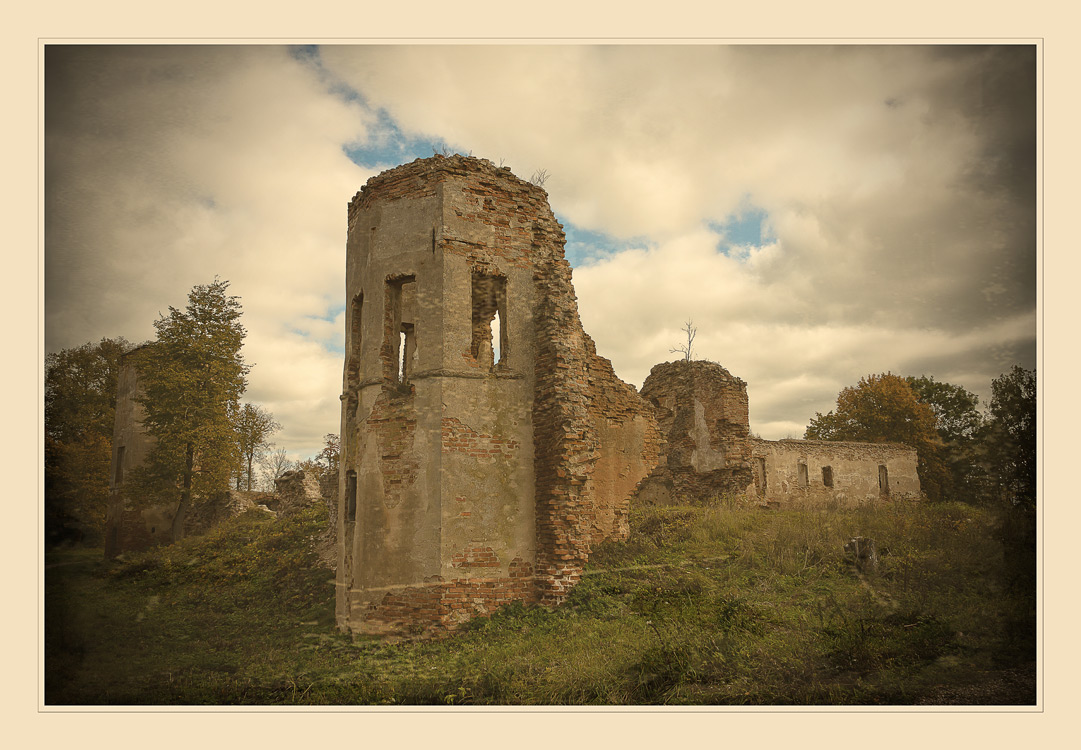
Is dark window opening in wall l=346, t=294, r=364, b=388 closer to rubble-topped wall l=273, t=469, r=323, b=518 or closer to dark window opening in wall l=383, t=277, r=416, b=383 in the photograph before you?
dark window opening in wall l=383, t=277, r=416, b=383

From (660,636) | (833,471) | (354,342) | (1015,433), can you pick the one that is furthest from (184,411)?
(833,471)

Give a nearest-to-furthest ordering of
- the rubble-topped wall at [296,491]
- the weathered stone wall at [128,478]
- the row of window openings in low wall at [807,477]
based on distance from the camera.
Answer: the rubble-topped wall at [296,491], the weathered stone wall at [128,478], the row of window openings in low wall at [807,477]

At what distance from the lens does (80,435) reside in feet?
53.6

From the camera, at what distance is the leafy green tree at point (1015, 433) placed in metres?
7.95

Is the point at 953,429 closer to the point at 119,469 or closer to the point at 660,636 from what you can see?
the point at 660,636

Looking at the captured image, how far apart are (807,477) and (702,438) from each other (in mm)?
7468

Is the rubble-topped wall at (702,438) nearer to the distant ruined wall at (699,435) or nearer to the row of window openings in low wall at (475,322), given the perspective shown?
the distant ruined wall at (699,435)

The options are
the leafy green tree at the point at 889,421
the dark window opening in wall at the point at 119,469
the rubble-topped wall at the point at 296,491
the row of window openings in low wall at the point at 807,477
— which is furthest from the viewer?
the leafy green tree at the point at 889,421

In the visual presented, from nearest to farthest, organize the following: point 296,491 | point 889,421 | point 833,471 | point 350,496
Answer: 1. point 350,496
2. point 296,491
3. point 833,471
4. point 889,421

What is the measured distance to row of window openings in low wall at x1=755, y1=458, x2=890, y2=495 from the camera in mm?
21141

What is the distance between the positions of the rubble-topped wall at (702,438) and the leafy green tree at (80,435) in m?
12.8

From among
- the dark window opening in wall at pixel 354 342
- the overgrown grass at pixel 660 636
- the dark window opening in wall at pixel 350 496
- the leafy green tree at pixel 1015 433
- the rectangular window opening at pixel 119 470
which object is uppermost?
the dark window opening in wall at pixel 354 342

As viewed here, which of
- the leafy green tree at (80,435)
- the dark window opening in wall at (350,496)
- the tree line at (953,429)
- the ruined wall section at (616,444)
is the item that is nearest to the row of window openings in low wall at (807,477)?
the tree line at (953,429)

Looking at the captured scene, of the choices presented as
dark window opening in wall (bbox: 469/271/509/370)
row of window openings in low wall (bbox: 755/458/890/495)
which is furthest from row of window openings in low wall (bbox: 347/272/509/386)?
row of window openings in low wall (bbox: 755/458/890/495)
